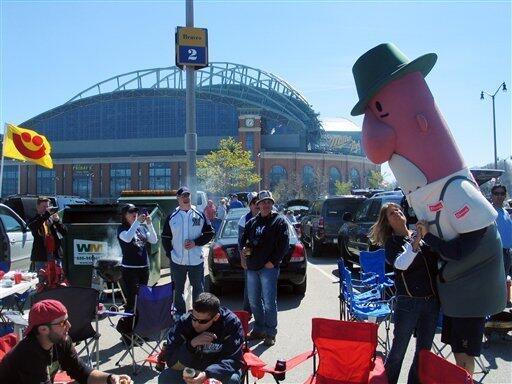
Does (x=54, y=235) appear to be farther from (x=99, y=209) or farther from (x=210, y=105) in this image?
(x=210, y=105)

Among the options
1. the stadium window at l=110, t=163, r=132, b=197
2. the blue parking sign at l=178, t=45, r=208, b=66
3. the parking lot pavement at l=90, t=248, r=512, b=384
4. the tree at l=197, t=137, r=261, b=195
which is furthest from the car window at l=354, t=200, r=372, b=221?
the stadium window at l=110, t=163, r=132, b=197

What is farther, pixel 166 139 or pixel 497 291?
pixel 166 139

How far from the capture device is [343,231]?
12.5 metres

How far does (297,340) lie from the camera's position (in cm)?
644

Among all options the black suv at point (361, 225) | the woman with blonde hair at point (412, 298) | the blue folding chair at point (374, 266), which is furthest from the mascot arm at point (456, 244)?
the black suv at point (361, 225)

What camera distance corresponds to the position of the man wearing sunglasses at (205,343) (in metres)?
3.94

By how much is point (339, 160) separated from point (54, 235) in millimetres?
81984

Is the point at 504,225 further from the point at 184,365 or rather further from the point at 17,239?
the point at 17,239

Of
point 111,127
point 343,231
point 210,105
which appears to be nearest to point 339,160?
point 210,105

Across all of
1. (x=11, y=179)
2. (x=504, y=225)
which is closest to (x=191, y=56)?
(x=504, y=225)

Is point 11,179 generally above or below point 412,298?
above

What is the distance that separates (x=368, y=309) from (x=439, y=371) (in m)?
2.73

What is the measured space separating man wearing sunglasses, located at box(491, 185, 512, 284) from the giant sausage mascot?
232 centimetres

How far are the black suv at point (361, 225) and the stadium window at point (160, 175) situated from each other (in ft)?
235
